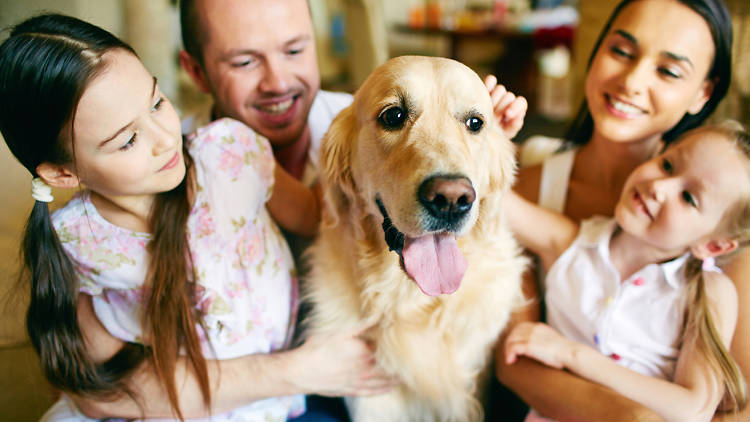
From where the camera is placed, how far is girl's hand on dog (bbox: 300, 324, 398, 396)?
1322 millimetres

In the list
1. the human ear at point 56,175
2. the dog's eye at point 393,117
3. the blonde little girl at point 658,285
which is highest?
the dog's eye at point 393,117

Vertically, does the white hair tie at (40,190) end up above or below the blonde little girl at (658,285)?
above

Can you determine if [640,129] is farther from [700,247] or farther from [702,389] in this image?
[702,389]

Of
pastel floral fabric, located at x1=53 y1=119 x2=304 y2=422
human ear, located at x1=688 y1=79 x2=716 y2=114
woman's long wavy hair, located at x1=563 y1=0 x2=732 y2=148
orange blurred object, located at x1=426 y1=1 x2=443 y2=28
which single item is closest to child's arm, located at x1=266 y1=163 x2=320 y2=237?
pastel floral fabric, located at x1=53 y1=119 x2=304 y2=422

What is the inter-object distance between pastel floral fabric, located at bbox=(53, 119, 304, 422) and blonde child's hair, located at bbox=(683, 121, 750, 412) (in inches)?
42.7

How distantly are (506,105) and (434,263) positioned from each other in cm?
48

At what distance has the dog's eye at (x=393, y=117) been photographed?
113 centimetres

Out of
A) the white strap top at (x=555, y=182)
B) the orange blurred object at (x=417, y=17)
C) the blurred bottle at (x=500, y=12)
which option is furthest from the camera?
the orange blurred object at (x=417, y=17)

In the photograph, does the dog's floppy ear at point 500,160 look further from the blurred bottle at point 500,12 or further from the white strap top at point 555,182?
the blurred bottle at point 500,12

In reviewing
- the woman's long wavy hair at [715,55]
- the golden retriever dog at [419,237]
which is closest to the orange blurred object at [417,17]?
the woman's long wavy hair at [715,55]

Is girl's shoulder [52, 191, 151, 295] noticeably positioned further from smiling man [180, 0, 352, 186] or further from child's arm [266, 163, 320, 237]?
smiling man [180, 0, 352, 186]

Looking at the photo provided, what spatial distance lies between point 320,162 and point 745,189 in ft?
3.47

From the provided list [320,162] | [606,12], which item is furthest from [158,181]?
[606,12]

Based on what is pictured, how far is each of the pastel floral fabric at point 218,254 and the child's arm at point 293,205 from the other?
0.07 m
